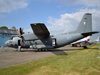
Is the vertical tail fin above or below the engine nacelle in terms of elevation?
above

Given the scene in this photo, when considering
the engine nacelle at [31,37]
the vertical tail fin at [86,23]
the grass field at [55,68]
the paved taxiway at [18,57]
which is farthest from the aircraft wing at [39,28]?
the vertical tail fin at [86,23]

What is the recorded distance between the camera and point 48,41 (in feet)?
57.4

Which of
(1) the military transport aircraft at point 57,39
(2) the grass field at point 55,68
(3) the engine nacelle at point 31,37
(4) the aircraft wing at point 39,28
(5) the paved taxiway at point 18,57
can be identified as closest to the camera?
(2) the grass field at point 55,68

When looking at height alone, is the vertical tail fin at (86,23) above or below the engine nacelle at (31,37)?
above

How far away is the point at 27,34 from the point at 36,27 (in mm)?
3607

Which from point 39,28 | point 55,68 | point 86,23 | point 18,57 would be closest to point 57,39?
point 39,28

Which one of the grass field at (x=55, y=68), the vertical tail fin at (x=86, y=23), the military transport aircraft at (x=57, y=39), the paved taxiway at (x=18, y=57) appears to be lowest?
the paved taxiway at (x=18, y=57)

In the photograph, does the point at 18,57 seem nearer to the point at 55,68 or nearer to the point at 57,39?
the point at 55,68

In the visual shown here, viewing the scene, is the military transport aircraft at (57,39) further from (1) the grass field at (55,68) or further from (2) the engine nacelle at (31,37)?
(1) the grass field at (55,68)

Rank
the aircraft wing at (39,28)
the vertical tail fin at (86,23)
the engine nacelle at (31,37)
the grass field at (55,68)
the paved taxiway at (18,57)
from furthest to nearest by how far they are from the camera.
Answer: the vertical tail fin at (86,23), the engine nacelle at (31,37), the aircraft wing at (39,28), the paved taxiway at (18,57), the grass field at (55,68)

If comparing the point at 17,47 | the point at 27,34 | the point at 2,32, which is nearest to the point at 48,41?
the point at 27,34

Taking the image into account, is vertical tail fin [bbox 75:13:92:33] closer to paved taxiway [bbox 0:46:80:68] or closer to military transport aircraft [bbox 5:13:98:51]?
military transport aircraft [bbox 5:13:98:51]

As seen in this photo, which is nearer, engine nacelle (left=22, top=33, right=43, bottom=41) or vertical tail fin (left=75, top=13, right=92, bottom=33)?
engine nacelle (left=22, top=33, right=43, bottom=41)

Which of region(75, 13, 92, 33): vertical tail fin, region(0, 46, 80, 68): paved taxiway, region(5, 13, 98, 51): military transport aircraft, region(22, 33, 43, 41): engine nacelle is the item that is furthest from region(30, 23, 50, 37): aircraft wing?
region(75, 13, 92, 33): vertical tail fin
